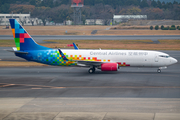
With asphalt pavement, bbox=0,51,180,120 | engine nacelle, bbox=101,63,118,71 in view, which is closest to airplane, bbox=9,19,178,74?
engine nacelle, bbox=101,63,118,71

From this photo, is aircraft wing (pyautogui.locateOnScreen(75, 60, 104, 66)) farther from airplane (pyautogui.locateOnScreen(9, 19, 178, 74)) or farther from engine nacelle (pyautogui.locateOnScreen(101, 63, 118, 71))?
engine nacelle (pyautogui.locateOnScreen(101, 63, 118, 71))

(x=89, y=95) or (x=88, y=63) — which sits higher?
(x=88, y=63)

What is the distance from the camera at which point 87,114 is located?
18.0 metres

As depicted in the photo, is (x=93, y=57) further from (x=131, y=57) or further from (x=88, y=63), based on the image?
(x=131, y=57)

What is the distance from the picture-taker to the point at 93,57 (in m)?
35.3

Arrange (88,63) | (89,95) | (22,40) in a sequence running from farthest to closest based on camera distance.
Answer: (22,40) → (88,63) → (89,95)

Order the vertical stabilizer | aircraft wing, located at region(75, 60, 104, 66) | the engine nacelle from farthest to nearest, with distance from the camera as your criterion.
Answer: the vertical stabilizer
aircraft wing, located at region(75, 60, 104, 66)
the engine nacelle

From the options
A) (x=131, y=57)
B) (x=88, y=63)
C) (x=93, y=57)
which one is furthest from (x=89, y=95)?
(x=131, y=57)

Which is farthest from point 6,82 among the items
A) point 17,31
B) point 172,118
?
point 172,118

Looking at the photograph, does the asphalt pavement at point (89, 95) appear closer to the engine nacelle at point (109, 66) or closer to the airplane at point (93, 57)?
the engine nacelle at point (109, 66)

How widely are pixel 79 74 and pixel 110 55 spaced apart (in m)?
5.56

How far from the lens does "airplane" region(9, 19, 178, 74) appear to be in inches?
1361

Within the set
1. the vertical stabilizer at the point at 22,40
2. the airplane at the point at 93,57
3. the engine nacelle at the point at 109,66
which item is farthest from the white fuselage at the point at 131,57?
the vertical stabilizer at the point at 22,40

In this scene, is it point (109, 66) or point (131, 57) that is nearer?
point (109, 66)
